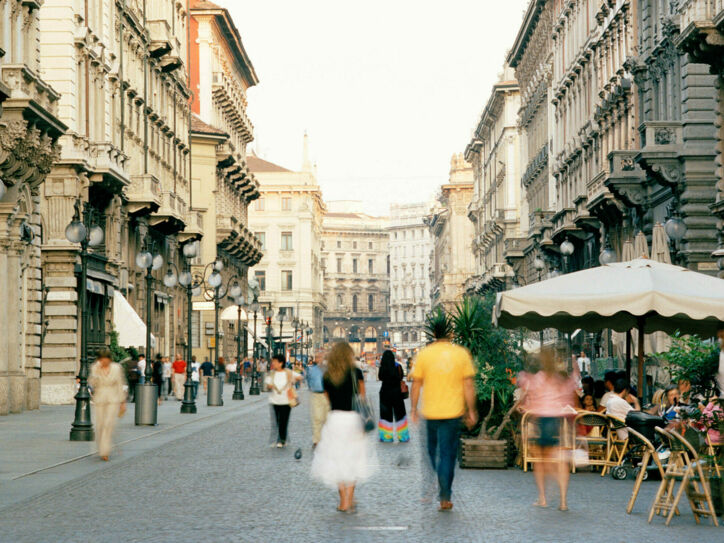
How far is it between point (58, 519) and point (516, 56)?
75310mm

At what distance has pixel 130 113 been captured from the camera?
49.2 metres

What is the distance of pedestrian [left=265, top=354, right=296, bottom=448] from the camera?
22.8m

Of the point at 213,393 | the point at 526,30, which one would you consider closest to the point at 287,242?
the point at 526,30

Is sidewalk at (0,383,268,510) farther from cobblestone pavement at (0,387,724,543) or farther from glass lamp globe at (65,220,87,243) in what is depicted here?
glass lamp globe at (65,220,87,243)

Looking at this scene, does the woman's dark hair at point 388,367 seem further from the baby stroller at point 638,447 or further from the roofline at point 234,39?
the roofline at point 234,39

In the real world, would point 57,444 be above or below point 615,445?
below

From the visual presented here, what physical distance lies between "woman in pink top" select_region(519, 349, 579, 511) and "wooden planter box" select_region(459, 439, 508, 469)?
4337 millimetres

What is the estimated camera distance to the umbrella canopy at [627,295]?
1742 centimetres

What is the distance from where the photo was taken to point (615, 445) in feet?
59.0

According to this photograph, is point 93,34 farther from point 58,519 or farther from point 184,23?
point 58,519

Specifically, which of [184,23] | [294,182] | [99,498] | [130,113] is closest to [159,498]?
[99,498]

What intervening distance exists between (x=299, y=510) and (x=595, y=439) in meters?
5.50

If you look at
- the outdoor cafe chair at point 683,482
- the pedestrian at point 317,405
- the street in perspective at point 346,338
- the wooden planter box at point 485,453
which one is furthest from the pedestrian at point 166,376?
the outdoor cafe chair at point 683,482

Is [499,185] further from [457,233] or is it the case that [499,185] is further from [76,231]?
[76,231]
